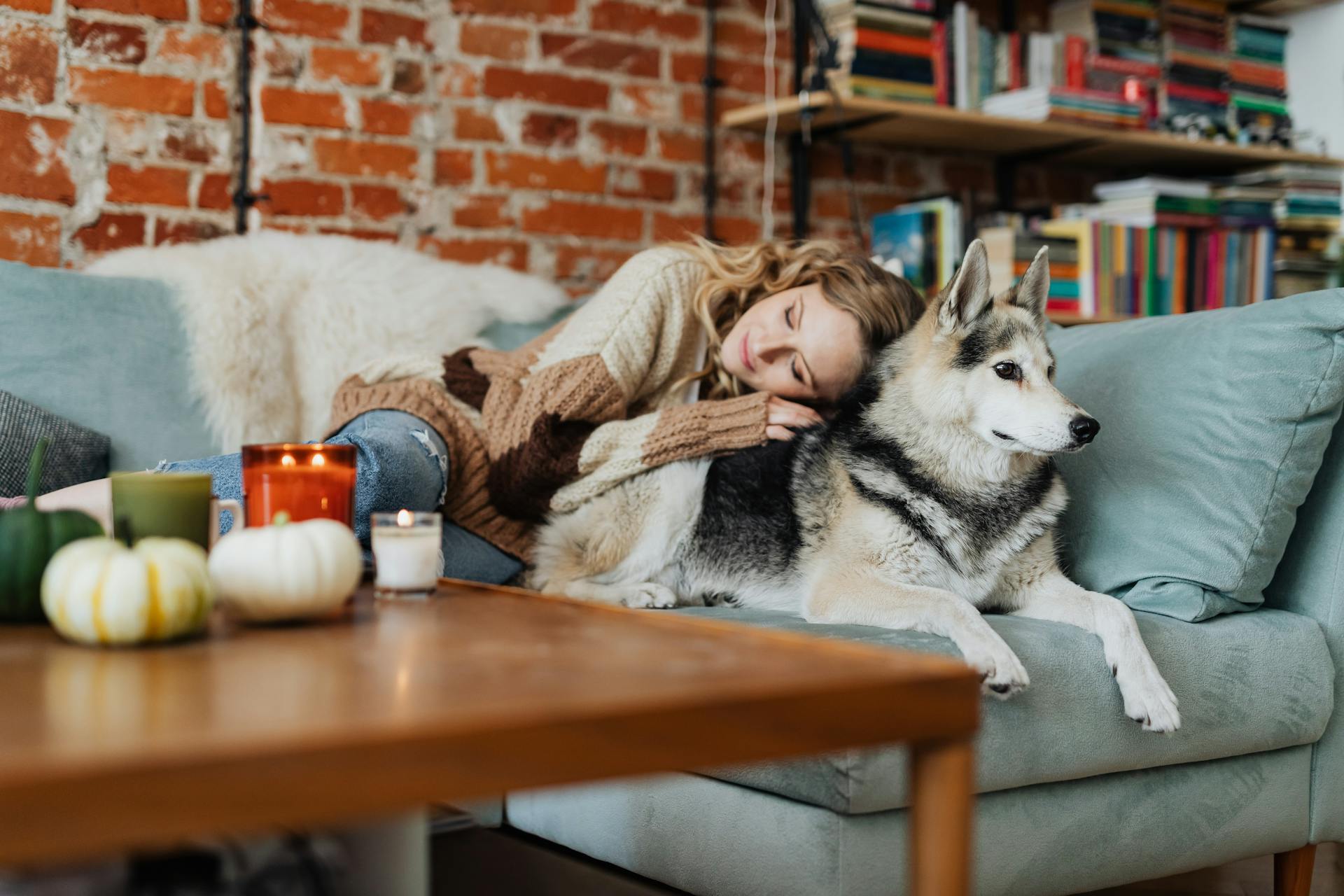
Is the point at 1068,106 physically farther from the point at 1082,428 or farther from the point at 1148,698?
the point at 1148,698

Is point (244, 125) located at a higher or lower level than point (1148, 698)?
higher

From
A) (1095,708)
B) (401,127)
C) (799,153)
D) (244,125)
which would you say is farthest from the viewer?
(799,153)

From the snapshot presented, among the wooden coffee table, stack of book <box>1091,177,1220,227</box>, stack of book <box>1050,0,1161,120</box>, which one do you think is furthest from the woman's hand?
stack of book <box>1050,0,1161,120</box>

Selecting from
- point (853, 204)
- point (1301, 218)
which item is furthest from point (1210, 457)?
point (1301, 218)

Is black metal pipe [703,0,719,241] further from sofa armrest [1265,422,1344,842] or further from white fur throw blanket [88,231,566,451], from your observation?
sofa armrest [1265,422,1344,842]

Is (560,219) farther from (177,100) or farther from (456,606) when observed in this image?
(456,606)

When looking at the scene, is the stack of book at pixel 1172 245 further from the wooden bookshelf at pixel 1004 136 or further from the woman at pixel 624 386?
the woman at pixel 624 386

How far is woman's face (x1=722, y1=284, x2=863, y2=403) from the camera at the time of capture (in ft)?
6.59

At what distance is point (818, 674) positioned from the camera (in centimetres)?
71

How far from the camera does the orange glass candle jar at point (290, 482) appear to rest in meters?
1.15

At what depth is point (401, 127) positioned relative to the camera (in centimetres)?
273

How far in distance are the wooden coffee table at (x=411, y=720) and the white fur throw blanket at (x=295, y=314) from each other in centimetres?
A: 122

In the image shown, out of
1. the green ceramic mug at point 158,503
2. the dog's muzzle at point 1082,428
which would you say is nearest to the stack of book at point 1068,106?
the dog's muzzle at point 1082,428

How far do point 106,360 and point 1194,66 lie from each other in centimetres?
325
